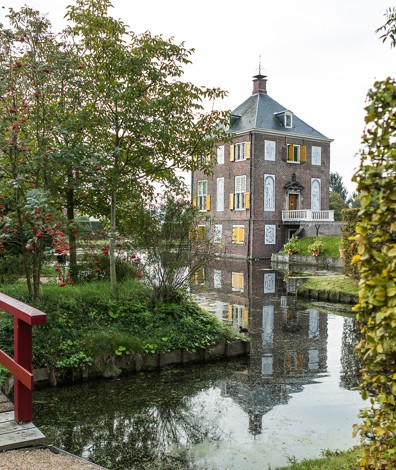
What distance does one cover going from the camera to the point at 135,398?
701cm

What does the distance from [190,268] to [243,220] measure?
23465mm

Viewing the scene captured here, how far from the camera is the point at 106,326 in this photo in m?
8.58

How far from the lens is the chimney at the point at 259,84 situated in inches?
1364

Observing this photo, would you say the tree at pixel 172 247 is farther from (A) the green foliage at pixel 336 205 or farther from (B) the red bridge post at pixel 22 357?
(A) the green foliage at pixel 336 205

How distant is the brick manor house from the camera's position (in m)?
32.3

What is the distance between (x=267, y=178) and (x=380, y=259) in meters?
31.0

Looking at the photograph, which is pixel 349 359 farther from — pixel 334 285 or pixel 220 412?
pixel 334 285

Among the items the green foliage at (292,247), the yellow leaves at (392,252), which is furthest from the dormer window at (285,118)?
the yellow leaves at (392,252)

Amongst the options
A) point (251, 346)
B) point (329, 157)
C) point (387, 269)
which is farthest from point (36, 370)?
point (329, 157)

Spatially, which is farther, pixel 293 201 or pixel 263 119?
pixel 293 201

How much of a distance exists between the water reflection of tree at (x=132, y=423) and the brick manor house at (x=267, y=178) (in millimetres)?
24084

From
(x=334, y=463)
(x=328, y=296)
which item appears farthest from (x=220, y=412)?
(x=328, y=296)

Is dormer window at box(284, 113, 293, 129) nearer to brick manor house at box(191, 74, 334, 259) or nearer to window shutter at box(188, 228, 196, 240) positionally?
brick manor house at box(191, 74, 334, 259)

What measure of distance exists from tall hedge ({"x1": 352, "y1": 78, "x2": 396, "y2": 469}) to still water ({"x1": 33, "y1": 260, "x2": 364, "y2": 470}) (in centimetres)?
295
